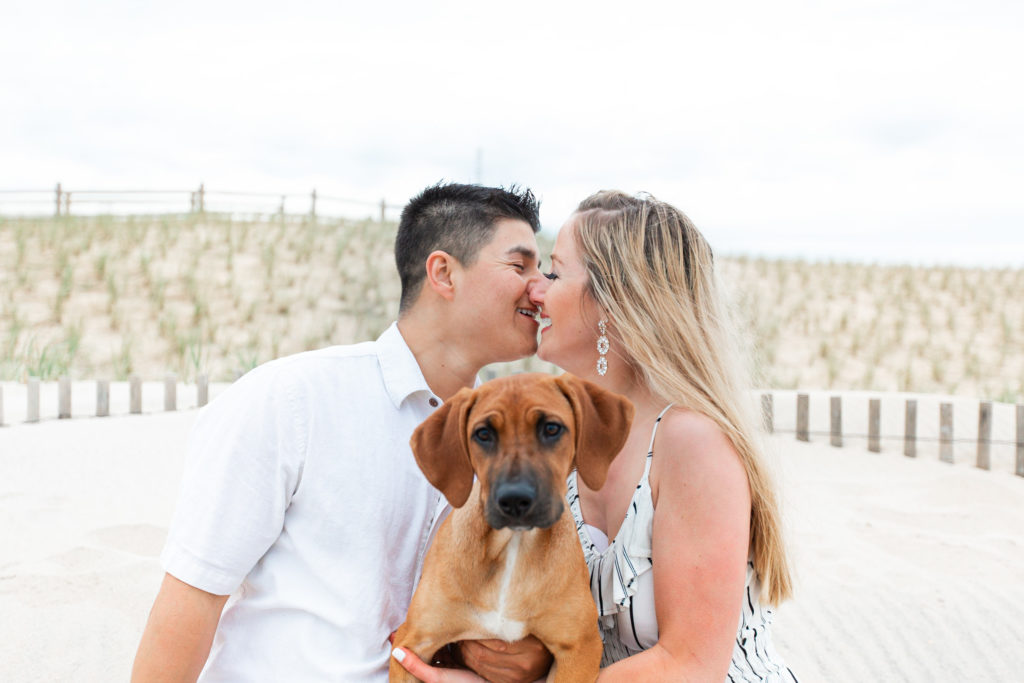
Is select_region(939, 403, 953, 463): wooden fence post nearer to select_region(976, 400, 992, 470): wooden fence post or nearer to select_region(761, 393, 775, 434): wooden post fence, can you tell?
select_region(976, 400, 992, 470): wooden fence post

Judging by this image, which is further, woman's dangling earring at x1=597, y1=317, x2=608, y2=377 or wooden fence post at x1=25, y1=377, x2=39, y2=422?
wooden fence post at x1=25, y1=377, x2=39, y2=422

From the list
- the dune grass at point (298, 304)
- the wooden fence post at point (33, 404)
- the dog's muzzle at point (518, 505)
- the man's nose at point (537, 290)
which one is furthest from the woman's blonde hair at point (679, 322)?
the dune grass at point (298, 304)

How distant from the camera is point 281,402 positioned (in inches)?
107

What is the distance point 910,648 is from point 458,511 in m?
4.34

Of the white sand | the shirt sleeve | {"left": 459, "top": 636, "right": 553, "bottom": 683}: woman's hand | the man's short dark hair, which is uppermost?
the man's short dark hair

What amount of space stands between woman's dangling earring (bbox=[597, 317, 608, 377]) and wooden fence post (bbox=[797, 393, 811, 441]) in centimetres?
759

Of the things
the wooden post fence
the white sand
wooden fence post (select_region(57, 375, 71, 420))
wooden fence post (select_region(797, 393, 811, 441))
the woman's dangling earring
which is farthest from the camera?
wooden fence post (select_region(797, 393, 811, 441))

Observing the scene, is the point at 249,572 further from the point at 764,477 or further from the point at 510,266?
the point at 764,477

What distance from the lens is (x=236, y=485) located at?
259 cm

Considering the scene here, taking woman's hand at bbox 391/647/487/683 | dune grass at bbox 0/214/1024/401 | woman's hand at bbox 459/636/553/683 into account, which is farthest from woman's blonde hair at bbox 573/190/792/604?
dune grass at bbox 0/214/1024/401

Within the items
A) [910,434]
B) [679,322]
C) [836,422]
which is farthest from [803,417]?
[679,322]

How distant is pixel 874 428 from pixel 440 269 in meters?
8.23

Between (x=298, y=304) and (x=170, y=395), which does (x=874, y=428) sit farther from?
(x=298, y=304)

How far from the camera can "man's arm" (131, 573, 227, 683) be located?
8.26ft
